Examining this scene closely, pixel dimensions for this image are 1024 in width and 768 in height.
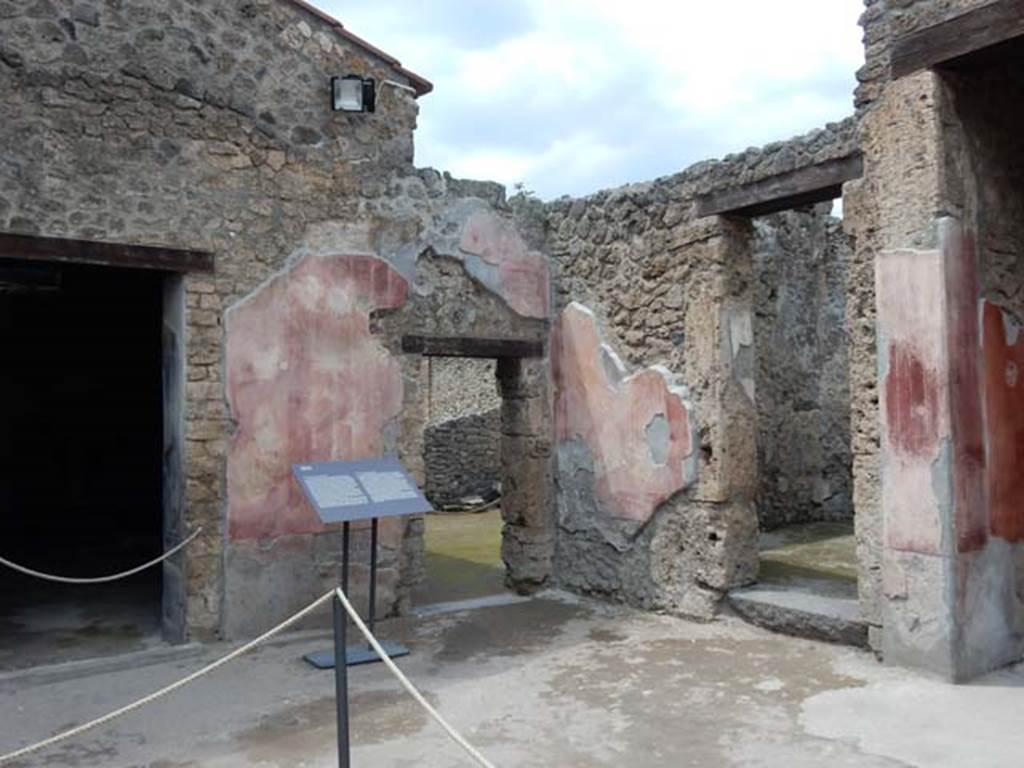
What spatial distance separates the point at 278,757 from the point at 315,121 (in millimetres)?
4053

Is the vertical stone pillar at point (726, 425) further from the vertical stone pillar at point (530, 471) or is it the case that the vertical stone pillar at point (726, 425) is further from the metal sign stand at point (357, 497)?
the metal sign stand at point (357, 497)

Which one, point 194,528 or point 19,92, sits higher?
point 19,92

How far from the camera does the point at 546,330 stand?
23.7ft

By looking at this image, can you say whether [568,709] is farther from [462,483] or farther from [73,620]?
[462,483]

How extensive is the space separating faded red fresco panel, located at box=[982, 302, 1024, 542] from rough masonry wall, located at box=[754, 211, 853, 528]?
3.70 meters

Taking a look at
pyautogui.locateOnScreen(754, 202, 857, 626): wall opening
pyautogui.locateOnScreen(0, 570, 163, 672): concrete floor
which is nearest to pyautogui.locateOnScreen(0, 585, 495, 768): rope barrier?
pyautogui.locateOnScreen(0, 570, 163, 672): concrete floor

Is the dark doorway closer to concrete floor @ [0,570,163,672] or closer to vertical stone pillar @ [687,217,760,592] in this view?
concrete floor @ [0,570,163,672]

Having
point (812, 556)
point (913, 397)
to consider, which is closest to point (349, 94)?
point (913, 397)

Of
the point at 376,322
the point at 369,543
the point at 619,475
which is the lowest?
the point at 369,543

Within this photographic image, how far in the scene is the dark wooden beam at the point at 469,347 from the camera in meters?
6.53

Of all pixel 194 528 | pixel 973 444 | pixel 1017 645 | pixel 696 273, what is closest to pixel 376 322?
pixel 194 528

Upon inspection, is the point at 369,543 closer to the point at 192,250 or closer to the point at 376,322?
the point at 376,322

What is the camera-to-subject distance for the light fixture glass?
20.4 feet

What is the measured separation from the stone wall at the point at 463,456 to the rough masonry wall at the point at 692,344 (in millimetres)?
7362
